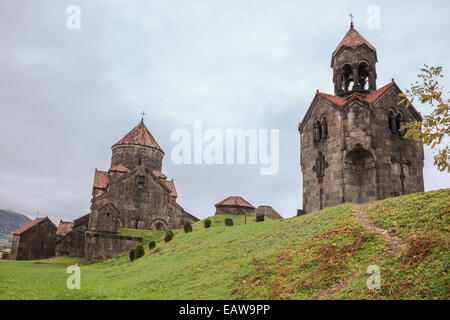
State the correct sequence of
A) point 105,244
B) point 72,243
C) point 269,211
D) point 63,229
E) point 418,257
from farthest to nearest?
point 63,229
point 269,211
point 72,243
point 105,244
point 418,257

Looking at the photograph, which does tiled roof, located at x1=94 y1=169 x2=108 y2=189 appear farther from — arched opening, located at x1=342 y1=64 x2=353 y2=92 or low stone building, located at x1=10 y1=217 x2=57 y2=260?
arched opening, located at x1=342 y1=64 x2=353 y2=92

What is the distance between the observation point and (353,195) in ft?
65.0

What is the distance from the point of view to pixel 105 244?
29.7m

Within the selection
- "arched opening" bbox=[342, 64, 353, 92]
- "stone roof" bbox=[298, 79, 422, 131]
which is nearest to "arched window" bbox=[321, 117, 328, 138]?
"stone roof" bbox=[298, 79, 422, 131]

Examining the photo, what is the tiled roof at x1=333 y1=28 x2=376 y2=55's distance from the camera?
23078mm

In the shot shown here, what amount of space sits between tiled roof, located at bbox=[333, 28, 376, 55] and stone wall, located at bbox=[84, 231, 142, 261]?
24.1 m

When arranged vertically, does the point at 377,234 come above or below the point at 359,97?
below

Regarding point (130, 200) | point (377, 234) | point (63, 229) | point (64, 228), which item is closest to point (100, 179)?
point (130, 200)

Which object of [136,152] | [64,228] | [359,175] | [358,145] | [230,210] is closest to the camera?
[358,145]

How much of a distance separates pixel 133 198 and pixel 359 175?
23246 millimetres

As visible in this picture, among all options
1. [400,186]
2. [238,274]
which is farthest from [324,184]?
[238,274]

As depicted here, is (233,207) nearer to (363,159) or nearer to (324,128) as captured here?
(324,128)

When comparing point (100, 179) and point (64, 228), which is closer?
point (100, 179)
